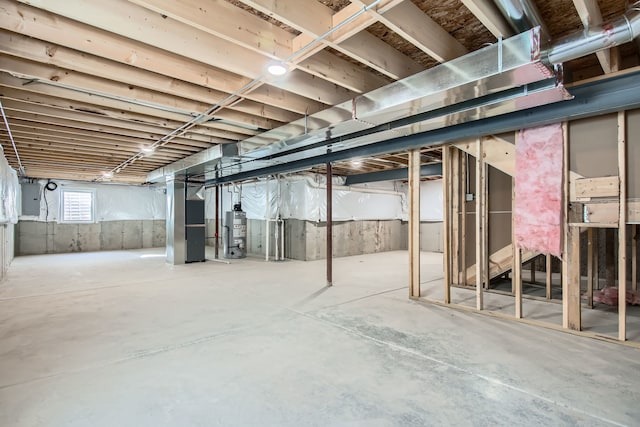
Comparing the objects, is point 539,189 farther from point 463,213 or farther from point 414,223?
point 463,213

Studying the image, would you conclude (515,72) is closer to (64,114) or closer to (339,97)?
(339,97)

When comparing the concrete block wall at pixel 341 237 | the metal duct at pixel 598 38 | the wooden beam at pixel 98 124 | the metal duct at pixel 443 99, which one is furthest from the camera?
the concrete block wall at pixel 341 237

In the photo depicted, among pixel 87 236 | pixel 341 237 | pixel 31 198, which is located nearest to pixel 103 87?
pixel 341 237

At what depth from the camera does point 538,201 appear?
9.75ft

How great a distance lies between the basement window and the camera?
9.04 metres

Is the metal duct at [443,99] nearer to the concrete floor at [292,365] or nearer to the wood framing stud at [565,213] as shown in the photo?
the wood framing stud at [565,213]

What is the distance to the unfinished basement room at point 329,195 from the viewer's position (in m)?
1.79

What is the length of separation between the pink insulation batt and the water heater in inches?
237

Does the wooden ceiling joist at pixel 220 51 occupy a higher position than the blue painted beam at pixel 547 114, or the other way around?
the wooden ceiling joist at pixel 220 51

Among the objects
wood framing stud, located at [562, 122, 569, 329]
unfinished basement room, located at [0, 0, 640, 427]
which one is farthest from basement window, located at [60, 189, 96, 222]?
wood framing stud, located at [562, 122, 569, 329]

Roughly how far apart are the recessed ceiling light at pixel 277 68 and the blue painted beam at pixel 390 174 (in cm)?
424

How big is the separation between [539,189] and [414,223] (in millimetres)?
1361

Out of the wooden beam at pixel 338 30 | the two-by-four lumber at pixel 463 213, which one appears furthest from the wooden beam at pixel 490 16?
the two-by-four lumber at pixel 463 213

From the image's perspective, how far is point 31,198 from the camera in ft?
27.6
